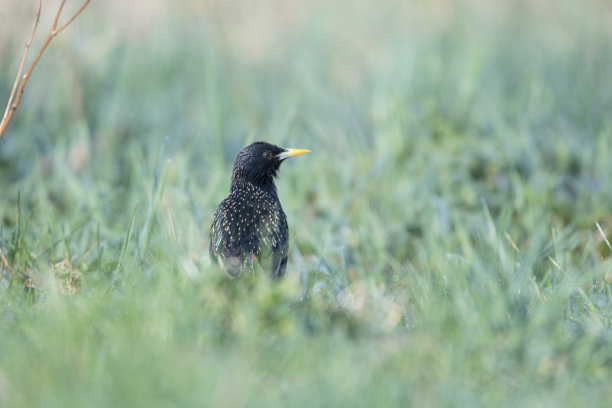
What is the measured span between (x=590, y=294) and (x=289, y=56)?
4.44 metres

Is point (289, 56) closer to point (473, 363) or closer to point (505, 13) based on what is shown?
point (505, 13)

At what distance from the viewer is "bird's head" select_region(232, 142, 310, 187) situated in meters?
4.02

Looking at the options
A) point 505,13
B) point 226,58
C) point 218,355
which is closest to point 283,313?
point 218,355

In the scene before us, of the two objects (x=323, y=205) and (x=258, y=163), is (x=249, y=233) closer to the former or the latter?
(x=258, y=163)

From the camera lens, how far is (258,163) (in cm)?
402

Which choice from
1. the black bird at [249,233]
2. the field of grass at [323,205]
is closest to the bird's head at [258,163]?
the black bird at [249,233]

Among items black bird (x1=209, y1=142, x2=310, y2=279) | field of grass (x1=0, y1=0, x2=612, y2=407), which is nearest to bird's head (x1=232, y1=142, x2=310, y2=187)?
black bird (x1=209, y1=142, x2=310, y2=279)

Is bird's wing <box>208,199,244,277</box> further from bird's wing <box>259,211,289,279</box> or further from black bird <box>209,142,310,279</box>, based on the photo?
bird's wing <box>259,211,289,279</box>

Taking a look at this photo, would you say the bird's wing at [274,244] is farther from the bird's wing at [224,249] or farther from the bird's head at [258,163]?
the bird's head at [258,163]

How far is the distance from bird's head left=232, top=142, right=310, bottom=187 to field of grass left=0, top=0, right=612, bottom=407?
34 cm

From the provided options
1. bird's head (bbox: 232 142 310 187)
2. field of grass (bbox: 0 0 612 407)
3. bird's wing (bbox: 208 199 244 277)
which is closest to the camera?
field of grass (bbox: 0 0 612 407)

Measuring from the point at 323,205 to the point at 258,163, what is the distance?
89 cm

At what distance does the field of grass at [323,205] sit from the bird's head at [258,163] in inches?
13.5

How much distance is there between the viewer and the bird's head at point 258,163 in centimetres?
402
